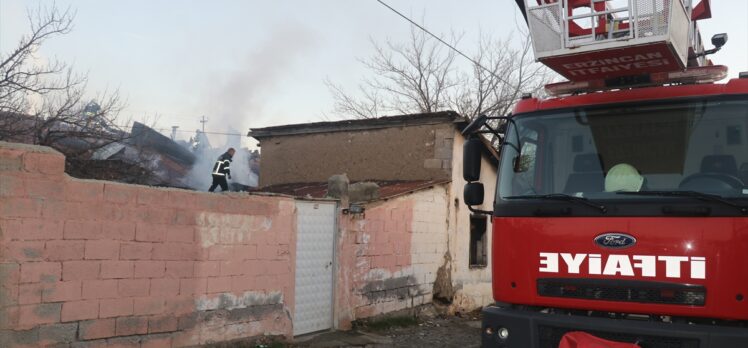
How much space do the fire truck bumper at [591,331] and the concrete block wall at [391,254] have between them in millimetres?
4344

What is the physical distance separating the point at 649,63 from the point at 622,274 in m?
1.90

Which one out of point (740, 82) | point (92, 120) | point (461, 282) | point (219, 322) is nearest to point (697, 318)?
point (740, 82)

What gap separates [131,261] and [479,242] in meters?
8.75

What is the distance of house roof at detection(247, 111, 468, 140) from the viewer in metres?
11.4

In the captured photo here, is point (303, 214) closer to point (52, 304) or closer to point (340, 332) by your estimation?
point (340, 332)

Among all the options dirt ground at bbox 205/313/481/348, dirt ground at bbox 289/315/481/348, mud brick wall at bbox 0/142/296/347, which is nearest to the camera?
mud brick wall at bbox 0/142/296/347

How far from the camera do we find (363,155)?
40.5ft

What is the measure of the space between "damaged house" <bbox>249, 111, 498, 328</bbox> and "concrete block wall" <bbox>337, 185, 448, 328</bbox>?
0.05ft

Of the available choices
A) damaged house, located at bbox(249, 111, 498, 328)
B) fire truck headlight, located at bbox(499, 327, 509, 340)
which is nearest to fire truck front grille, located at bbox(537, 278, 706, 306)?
fire truck headlight, located at bbox(499, 327, 509, 340)

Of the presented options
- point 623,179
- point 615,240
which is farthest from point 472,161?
point 615,240

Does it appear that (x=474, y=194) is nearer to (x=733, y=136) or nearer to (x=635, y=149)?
(x=635, y=149)

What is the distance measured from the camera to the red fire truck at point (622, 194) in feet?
13.0

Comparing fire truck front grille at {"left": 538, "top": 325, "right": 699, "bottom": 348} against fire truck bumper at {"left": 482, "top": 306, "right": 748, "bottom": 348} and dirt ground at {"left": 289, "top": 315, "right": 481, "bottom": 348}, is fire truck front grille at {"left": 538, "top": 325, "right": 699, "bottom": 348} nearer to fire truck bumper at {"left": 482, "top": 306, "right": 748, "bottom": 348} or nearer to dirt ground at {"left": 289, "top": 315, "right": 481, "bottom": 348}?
fire truck bumper at {"left": 482, "top": 306, "right": 748, "bottom": 348}

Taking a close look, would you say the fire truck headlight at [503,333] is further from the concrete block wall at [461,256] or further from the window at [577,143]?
the concrete block wall at [461,256]
